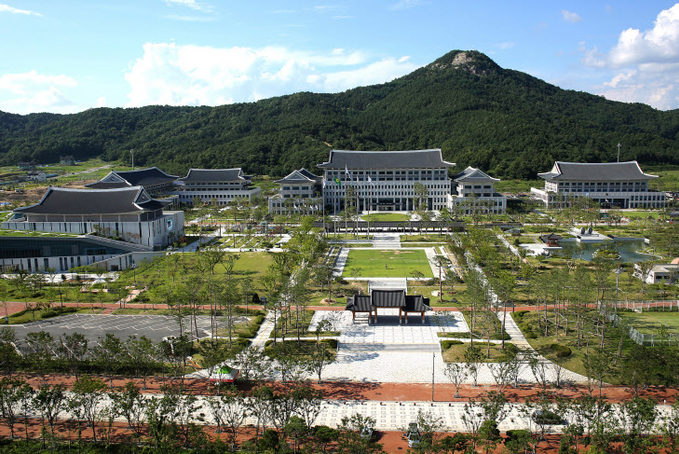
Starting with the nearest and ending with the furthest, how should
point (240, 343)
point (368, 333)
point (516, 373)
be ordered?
point (516, 373), point (240, 343), point (368, 333)

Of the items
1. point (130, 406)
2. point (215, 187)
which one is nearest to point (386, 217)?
point (215, 187)

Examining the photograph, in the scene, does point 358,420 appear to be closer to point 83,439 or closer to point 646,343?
point 83,439

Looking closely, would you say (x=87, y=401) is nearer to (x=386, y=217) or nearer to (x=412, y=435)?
(x=412, y=435)

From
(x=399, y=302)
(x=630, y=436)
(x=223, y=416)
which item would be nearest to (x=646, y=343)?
(x=630, y=436)

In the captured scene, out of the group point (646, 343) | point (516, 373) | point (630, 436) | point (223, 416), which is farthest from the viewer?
point (646, 343)

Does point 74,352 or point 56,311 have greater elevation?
point 74,352

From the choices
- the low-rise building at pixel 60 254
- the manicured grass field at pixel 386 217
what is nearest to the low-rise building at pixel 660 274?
the manicured grass field at pixel 386 217

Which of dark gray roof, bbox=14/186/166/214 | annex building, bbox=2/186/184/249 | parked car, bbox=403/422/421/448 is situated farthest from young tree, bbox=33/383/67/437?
dark gray roof, bbox=14/186/166/214
